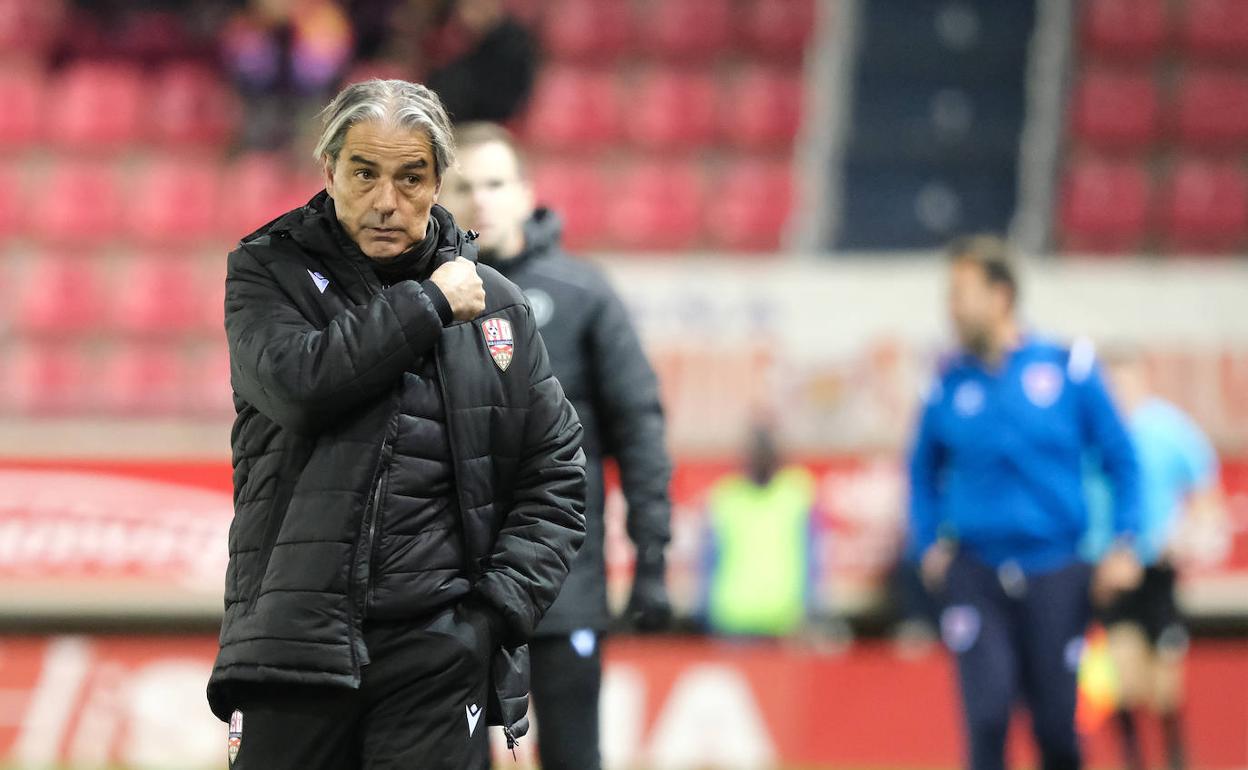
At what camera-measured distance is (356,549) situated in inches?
129

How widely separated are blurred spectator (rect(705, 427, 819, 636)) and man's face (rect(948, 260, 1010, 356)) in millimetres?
3836

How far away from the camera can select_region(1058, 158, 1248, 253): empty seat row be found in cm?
1327

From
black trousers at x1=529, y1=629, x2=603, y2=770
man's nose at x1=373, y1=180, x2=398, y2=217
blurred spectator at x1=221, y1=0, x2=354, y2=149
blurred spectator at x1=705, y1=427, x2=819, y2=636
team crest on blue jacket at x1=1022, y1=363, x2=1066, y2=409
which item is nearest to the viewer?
man's nose at x1=373, y1=180, x2=398, y2=217

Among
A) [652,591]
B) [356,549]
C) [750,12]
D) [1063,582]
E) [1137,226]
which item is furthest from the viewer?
[750,12]

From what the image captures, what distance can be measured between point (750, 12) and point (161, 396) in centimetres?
573

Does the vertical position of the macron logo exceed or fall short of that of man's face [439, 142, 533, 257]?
it falls short

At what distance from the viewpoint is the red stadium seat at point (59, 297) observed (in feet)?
41.4

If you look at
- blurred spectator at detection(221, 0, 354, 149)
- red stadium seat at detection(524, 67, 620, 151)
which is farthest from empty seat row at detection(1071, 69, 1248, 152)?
blurred spectator at detection(221, 0, 354, 149)

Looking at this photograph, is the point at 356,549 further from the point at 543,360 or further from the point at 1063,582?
the point at 1063,582

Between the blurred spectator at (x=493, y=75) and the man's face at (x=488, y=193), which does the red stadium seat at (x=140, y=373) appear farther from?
the man's face at (x=488, y=193)

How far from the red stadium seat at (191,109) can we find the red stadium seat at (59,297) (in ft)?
4.58

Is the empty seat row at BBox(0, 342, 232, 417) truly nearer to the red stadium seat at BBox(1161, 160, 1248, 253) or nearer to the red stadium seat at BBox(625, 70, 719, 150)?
the red stadium seat at BBox(625, 70, 719, 150)

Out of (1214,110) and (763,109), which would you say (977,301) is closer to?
(763,109)

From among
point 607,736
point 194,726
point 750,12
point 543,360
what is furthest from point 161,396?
point 543,360
